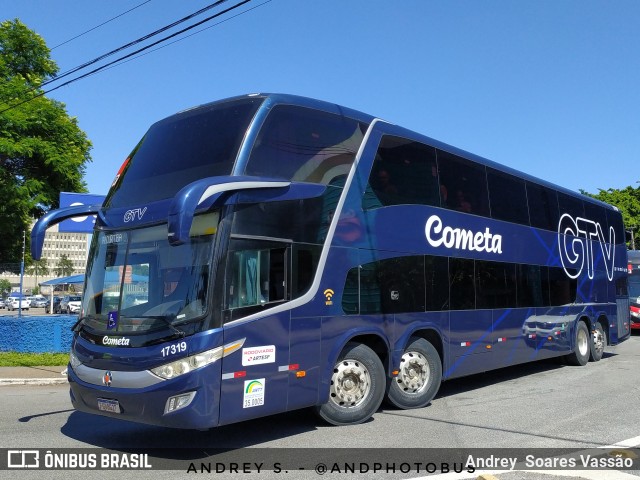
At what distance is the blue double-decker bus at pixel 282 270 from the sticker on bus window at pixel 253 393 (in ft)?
0.09

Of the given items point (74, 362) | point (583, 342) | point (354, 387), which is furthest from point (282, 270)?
point (583, 342)

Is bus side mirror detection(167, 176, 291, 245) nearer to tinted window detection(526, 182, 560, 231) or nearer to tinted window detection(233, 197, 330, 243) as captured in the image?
tinted window detection(233, 197, 330, 243)

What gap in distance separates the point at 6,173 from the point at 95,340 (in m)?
20.8

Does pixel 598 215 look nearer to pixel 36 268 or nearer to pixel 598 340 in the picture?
pixel 598 340

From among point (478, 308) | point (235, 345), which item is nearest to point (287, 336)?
point (235, 345)

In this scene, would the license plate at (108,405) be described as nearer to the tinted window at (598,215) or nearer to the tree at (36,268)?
the tree at (36,268)

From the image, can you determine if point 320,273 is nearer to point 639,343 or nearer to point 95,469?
point 95,469

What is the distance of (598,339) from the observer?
50.1ft

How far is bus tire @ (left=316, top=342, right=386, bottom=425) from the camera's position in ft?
25.3

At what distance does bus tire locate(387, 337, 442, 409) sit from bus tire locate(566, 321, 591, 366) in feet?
20.7

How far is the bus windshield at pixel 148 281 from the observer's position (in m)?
6.28

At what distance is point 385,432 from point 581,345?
352 inches

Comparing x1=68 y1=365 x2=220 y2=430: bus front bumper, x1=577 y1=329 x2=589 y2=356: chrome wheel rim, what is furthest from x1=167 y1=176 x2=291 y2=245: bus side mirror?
A: x1=577 y1=329 x2=589 y2=356: chrome wheel rim

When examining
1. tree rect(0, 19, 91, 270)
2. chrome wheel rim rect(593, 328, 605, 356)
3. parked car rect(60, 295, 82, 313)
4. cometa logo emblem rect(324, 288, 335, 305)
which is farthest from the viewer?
parked car rect(60, 295, 82, 313)
